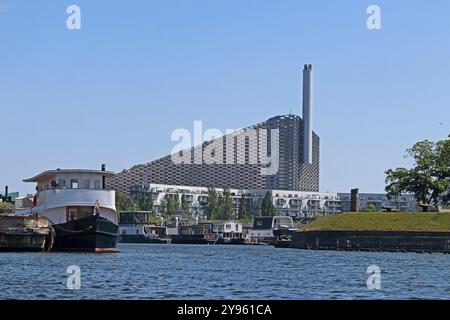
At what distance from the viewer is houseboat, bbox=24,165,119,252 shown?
260ft

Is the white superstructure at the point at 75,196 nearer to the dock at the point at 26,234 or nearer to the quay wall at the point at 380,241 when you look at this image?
the dock at the point at 26,234

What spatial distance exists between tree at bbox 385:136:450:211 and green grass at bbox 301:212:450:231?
15055 mm

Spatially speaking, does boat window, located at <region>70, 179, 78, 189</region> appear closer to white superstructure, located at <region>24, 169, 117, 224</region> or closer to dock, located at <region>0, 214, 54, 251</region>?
white superstructure, located at <region>24, 169, 117, 224</region>

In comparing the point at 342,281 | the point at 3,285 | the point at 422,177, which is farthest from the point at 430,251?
the point at 3,285

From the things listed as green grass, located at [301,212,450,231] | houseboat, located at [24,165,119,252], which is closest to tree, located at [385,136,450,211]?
green grass, located at [301,212,450,231]

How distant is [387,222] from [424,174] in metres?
21.8

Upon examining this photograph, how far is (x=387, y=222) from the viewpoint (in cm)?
13612

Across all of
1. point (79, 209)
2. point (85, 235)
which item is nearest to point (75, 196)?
point (79, 209)

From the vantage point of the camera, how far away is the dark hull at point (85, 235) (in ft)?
258

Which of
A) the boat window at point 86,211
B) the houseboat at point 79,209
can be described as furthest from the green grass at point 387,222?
the boat window at point 86,211

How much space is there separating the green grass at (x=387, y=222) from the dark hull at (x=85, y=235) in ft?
199

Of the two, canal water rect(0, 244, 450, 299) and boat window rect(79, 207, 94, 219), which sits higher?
boat window rect(79, 207, 94, 219)
